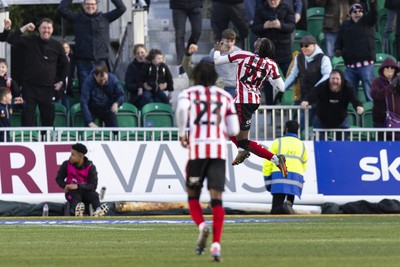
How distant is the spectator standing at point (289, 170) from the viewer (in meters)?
22.9

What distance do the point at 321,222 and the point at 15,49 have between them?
37.6 feet

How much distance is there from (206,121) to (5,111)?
11.3 meters

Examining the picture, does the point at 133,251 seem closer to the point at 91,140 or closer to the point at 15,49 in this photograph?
the point at 91,140

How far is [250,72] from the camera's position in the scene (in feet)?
63.4

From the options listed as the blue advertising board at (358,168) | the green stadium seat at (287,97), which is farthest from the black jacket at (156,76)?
the blue advertising board at (358,168)

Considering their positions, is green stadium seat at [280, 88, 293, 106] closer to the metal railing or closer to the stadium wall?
the metal railing

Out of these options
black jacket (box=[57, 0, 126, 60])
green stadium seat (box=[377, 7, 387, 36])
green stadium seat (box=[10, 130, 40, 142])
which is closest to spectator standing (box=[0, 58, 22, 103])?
green stadium seat (box=[10, 130, 40, 142])

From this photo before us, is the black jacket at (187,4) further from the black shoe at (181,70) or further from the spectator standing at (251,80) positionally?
the spectator standing at (251,80)

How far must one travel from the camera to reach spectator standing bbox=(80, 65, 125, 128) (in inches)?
964

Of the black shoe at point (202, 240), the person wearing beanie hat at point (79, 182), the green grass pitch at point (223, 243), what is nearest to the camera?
the black shoe at point (202, 240)

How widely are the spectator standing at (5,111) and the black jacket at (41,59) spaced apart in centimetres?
81

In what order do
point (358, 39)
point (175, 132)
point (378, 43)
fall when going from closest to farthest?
point (175, 132)
point (358, 39)
point (378, 43)

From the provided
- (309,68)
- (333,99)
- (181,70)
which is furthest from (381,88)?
(181,70)

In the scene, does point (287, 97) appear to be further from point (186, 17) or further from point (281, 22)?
point (186, 17)
